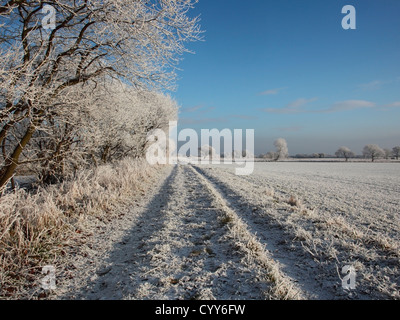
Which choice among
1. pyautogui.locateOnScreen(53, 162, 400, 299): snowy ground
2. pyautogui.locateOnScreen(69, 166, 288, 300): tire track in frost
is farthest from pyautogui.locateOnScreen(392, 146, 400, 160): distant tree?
pyautogui.locateOnScreen(69, 166, 288, 300): tire track in frost

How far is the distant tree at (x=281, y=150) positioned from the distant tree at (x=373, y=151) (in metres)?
34.5

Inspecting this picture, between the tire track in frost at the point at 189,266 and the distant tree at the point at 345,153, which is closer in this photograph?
the tire track in frost at the point at 189,266

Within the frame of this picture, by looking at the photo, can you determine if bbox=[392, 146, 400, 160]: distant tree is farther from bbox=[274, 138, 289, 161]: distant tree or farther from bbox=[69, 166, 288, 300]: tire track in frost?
bbox=[69, 166, 288, 300]: tire track in frost

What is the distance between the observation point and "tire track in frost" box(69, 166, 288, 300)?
328 centimetres

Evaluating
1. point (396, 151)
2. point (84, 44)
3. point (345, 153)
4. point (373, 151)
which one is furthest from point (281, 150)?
point (84, 44)

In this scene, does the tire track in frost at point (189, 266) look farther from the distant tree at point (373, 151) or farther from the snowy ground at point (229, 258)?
the distant tree at point (373, 151)

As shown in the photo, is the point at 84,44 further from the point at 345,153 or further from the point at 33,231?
the point at 345,153

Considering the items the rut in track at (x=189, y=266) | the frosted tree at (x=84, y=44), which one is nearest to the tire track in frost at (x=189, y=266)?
the rut in track at (x=189, y=266)

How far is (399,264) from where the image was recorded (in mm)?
4020

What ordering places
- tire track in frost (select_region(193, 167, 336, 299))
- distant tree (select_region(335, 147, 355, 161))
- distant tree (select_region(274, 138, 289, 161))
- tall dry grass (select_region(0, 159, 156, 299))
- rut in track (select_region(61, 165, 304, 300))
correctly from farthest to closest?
1. distant tree (select_region(335, 147, 355, 161))
2. distant tree (select_region(274, 138, 289, 161))
3. tall dry grass (select_region(0, 159, 156, 299))
4. tire track in frost (select_region(193, 167, 336, 299))
5. rut in track (select_region(61, 165, 304, 300))

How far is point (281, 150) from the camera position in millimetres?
94188

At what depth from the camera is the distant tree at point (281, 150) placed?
94188 millimetres

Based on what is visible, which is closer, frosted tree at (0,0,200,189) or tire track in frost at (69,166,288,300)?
tire track in frost at (69,166,288,300)

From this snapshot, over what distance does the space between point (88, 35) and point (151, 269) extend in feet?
24.7
